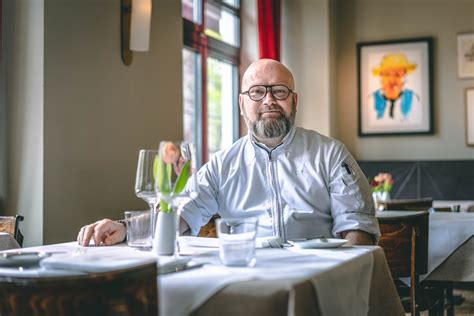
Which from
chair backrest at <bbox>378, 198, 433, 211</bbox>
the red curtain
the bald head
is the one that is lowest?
chair backrest at <bbox>378, 198, 433, 211</bbox>

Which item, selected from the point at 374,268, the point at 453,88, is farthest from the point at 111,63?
the point at 453,88

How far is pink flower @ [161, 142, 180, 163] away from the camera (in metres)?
1.78

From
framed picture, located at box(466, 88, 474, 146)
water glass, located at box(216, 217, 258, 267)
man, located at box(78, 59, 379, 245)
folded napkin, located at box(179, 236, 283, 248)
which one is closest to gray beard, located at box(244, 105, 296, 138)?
man, located at box(78, 59, 379, 245)

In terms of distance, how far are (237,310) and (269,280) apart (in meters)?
0.09

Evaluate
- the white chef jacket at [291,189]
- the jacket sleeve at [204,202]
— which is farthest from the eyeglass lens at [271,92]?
the jacket sleeve at [204,202]

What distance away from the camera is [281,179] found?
2600 mm

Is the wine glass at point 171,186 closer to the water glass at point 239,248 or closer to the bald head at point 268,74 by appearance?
the water glass at point 239,248

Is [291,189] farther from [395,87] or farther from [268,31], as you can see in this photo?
[395,87]

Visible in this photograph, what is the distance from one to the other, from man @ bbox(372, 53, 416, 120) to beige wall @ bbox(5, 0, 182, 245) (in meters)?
3.74

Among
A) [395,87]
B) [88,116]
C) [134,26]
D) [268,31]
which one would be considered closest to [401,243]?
[88,116]

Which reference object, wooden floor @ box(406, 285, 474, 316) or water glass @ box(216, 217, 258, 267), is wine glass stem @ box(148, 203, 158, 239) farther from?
wooden floor @ box(406, 285, 474, 316)

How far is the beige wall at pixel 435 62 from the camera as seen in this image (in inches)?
312

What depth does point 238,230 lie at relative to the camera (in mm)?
1788

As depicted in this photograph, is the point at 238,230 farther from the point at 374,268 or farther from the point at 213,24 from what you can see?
the point at 213,24
